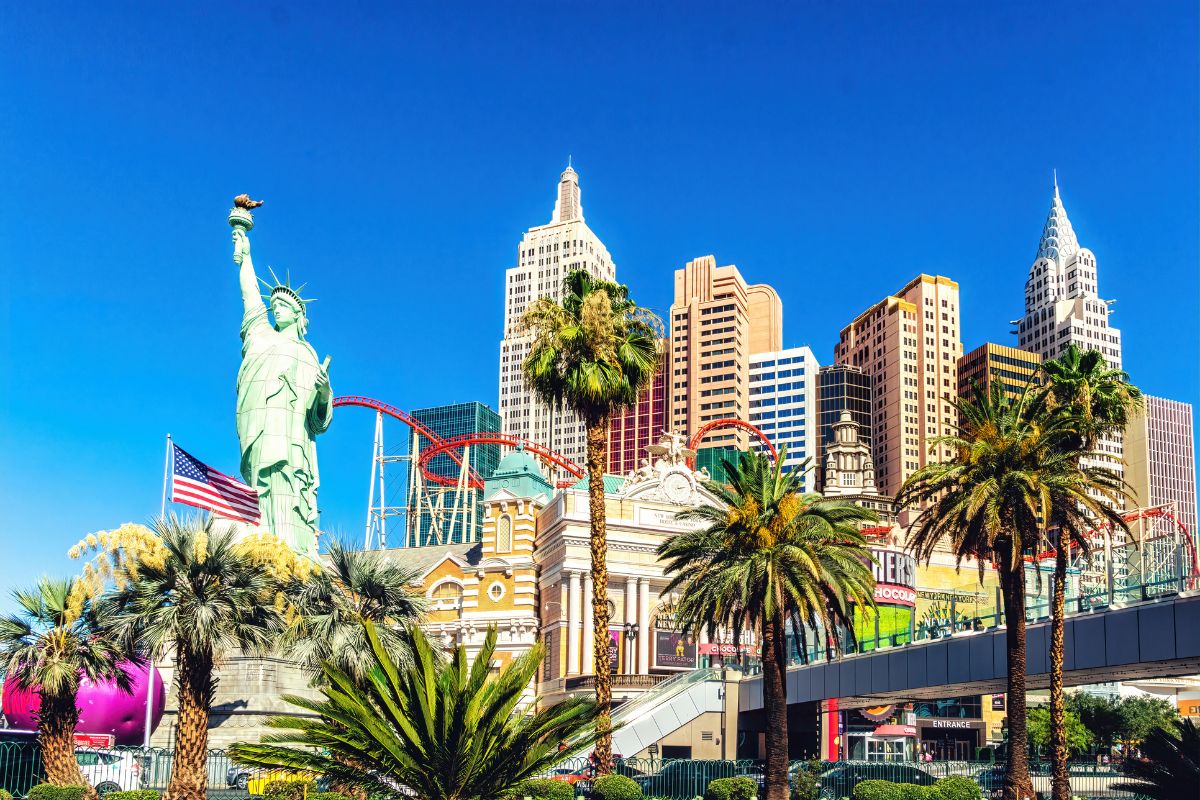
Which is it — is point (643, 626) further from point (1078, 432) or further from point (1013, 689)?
point (1013, 689)

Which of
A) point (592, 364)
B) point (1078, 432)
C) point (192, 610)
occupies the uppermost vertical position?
point (592, 364)

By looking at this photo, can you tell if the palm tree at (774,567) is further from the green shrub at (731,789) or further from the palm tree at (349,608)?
the palm tree at (349,608)

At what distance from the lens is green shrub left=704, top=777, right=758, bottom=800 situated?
124ft

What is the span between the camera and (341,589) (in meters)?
36.7

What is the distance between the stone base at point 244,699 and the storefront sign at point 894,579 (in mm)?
28647

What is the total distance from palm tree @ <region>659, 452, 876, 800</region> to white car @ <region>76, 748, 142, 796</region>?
1774cm

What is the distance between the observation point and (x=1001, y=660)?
127 ft

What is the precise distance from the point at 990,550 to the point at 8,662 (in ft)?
90.5

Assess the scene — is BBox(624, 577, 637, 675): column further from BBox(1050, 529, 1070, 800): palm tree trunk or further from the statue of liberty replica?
BBox(1050, 529, 1070, 800): palm tree trunk

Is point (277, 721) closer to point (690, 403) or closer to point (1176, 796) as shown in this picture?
point (1176, 796)

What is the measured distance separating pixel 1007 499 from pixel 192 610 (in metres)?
22.4

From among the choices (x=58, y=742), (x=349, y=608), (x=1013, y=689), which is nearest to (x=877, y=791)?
(x=1013, y=689)

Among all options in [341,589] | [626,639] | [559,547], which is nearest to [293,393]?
[559,547]

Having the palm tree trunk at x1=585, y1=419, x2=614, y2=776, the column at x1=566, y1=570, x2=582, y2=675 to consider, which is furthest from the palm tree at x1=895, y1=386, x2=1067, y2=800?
the column at x1=566, y1=570, x2=582, y2=675
